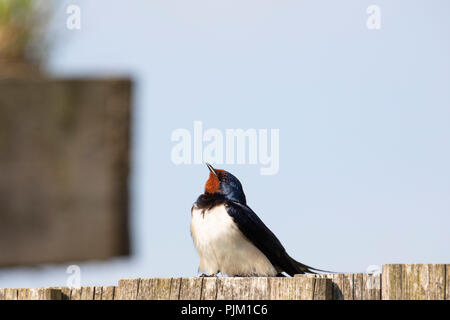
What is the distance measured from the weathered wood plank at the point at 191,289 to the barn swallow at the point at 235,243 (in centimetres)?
275

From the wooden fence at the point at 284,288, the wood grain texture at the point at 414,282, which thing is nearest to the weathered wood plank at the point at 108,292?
the wooden fence at the point at 284,288

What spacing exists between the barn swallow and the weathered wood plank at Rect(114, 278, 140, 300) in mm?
2804

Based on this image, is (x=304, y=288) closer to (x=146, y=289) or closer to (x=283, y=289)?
(x=283, y=289)

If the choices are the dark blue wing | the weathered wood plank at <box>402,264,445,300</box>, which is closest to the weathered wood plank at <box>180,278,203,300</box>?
the weathered wood plank at <box>402,264,445,300</box>

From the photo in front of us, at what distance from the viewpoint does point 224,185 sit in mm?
7738

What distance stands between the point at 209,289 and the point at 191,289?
0.09 meters

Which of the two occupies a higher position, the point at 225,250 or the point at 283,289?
the point at 283,289

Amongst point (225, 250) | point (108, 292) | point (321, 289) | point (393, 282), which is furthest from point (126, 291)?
point (225, 250)

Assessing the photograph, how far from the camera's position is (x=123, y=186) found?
807mm

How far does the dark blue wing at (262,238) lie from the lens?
20.8 feet

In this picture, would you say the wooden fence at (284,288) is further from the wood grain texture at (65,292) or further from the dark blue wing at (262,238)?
the dark blue wing at (262,238)
